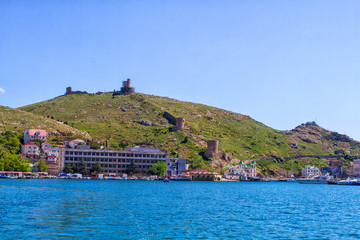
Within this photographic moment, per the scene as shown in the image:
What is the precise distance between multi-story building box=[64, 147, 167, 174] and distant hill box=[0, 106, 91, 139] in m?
14.6

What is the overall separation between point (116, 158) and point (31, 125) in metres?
40.2

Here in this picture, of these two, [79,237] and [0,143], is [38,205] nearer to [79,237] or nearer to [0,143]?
[79,237]

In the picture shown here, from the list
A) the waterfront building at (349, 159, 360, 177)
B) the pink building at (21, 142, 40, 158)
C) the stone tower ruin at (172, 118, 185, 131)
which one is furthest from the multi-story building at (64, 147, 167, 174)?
the waterfront building at (349, 159, 360, 177)

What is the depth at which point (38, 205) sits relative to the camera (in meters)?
47.2

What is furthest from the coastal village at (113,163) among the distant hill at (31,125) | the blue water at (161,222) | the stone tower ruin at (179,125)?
the blue water at (161,222)

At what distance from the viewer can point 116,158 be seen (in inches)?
6186

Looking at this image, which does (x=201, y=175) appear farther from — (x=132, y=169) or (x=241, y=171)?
(x=132, y=169)

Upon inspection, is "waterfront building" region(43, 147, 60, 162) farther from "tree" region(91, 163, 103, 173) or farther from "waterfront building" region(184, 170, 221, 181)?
"waterfront building" region(184, 170, 221, 181)

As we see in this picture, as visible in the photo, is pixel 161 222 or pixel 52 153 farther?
pixel 52 153

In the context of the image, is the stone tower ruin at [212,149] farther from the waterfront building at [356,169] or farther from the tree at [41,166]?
Answer: the waterfront building at [356,169]

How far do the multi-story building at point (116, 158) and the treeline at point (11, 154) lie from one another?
690 inches

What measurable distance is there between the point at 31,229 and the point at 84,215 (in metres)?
8.03

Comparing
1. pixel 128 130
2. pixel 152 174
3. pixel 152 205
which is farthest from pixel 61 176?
pixel 152 205

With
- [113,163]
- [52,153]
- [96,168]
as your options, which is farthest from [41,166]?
[113,163]
